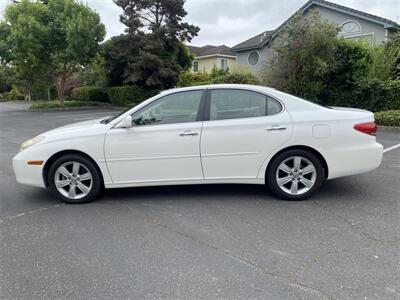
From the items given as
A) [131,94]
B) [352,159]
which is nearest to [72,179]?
[352,159]

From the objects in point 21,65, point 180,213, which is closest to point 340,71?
point 180,213

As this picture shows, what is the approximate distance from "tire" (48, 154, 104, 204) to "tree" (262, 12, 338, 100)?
31.0ft

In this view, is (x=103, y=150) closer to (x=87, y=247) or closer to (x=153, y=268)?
(x=87, y=247)

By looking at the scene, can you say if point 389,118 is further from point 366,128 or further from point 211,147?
point 211,147

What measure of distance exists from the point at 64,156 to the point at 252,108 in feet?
8.26

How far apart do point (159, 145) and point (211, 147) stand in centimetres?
66

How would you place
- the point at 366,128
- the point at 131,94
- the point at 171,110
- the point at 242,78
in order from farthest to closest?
1. the point at 131,94
2. the point at 242,78
3. the point at 171,110
4. the point at 366,128

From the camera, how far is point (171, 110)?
176 inches

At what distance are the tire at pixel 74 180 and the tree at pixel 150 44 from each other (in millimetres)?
17996

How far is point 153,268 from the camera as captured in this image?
293 cm

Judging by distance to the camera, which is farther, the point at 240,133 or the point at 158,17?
the point at 158,17

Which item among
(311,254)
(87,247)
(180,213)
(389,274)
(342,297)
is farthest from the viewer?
(180,213)

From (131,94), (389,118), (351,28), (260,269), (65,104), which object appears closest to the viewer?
(260,269)

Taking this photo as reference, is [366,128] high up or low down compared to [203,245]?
up
